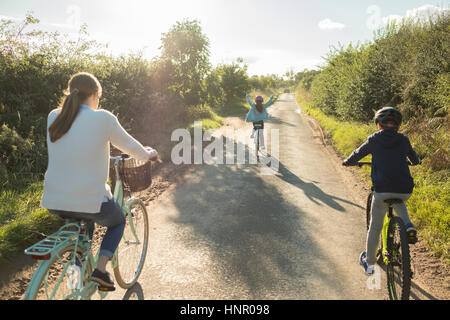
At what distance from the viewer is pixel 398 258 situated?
3184 mm

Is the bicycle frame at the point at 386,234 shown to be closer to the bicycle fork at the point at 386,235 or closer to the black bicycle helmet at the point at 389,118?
the bicycle fork at the point at 386,235

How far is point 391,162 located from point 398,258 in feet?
3.49

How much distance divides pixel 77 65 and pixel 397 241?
38.3 ft

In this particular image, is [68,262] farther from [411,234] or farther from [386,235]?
[386,235]

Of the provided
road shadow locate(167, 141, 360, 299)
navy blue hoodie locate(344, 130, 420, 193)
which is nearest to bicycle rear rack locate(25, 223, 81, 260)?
road shadow locate(167, 141, 360, 299)

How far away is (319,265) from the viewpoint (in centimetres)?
392

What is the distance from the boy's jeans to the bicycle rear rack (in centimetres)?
304

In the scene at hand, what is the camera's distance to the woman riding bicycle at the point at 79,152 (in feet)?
7.22

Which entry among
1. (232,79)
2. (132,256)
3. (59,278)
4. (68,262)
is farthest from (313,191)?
(232,79)

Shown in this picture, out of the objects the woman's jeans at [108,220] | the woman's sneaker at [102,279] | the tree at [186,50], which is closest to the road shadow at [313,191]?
the woman's jeans at [108,220]

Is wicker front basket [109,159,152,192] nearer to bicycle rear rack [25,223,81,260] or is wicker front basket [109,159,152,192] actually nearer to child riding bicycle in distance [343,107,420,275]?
bicycle rear rack [25,223,81,260]

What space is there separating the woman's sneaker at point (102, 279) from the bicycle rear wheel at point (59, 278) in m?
0.15

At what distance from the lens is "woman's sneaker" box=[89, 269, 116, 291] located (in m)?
2.46

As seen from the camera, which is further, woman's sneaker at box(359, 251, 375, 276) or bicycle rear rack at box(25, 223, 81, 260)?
woman's sneaker at box(359, 251, 375, 276)
